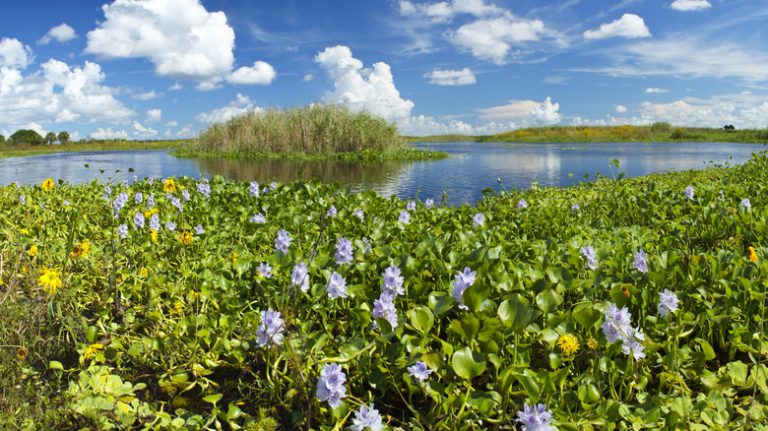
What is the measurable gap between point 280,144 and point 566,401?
24232 mm

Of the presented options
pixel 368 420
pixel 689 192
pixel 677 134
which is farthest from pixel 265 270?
pixel 677 134

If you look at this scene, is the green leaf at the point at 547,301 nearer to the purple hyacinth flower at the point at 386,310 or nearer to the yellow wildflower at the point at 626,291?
the yellow wildflower at the point at 626,291

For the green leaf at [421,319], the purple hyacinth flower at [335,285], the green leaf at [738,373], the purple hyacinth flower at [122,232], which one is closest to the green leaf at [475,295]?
the green leaf at [421,319]

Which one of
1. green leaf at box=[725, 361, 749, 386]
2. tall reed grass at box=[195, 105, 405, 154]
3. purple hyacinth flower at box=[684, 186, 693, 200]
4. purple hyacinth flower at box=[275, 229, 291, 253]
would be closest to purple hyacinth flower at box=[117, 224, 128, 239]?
purple hyacinth flower at box=[275, 229, 291, 253]

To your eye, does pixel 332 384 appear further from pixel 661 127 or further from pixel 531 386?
pixel 661 127

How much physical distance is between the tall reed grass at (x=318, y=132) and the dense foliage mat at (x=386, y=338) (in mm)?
20617

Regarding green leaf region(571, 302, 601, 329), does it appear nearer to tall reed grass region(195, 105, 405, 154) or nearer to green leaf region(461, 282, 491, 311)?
green leaf region(461, 282, 491, 311)

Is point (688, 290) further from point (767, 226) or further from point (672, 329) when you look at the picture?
point (767, 226)

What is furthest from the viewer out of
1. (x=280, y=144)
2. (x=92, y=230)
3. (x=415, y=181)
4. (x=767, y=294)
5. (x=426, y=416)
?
(x=280, y=144)

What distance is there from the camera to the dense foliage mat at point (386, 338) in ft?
5.22

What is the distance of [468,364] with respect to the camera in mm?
1511

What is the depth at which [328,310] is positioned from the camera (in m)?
2.30

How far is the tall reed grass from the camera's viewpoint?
77.5 ft

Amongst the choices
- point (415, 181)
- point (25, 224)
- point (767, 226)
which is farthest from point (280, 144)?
point (767, 226)
